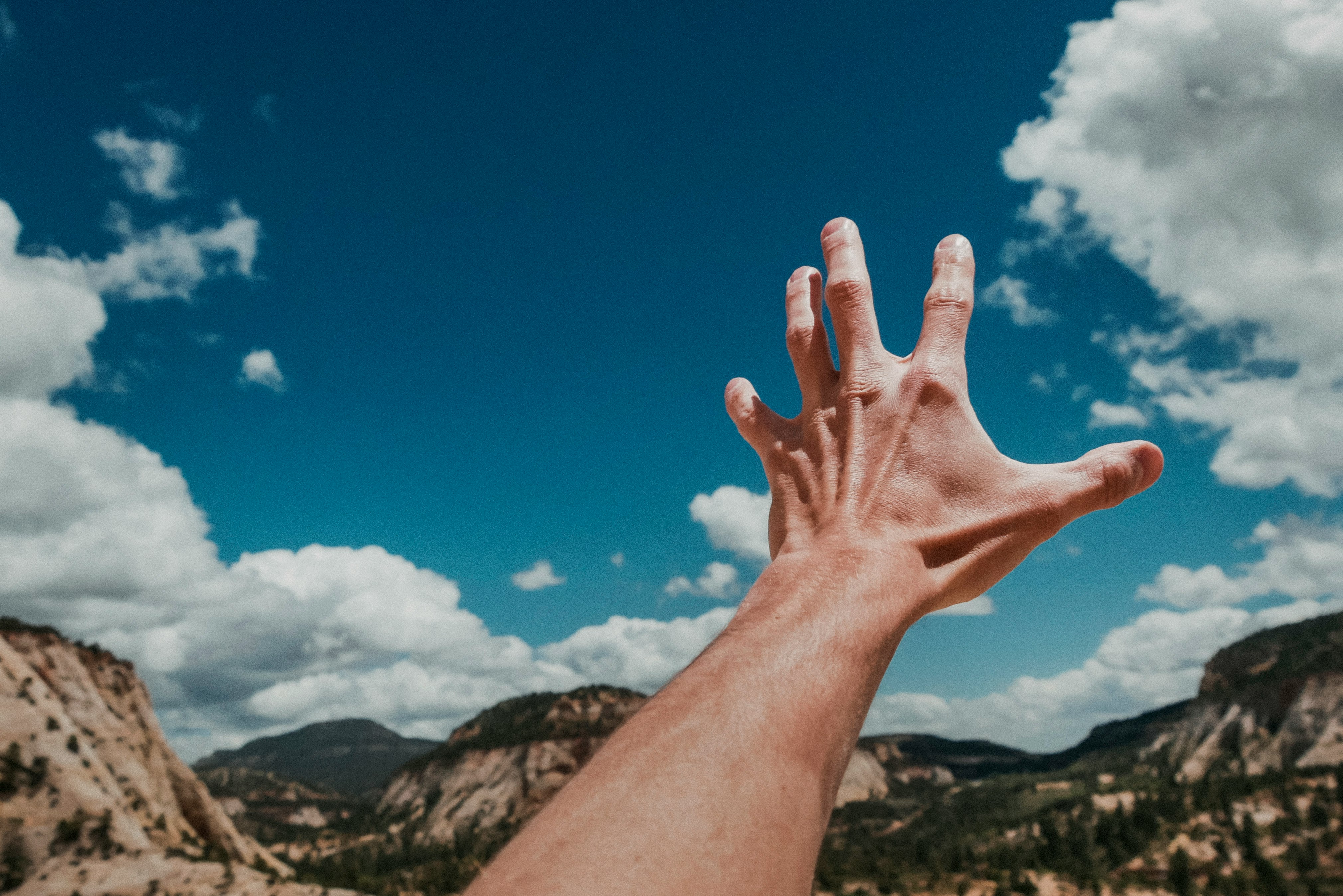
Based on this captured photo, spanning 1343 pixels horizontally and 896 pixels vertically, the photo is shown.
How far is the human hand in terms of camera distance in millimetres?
2586

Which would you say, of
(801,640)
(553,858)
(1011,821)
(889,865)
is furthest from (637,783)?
(1011,821)

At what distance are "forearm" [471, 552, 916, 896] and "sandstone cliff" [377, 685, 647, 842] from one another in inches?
3824

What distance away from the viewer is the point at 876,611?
2.27 metres

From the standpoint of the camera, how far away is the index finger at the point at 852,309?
2945 mm

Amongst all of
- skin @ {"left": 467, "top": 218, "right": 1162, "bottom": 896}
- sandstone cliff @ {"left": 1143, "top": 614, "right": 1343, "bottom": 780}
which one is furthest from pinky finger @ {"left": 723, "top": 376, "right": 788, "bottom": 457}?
sandstone cliff @ {"left": 1143, "top": 614, "right": 1343, "bottom": 780}

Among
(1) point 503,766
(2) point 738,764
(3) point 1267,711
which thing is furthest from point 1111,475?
(3) point 1267,711

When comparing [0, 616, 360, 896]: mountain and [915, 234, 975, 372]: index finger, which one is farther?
[0, 616, 360, 896]: mountain

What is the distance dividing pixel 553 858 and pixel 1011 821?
376 feet

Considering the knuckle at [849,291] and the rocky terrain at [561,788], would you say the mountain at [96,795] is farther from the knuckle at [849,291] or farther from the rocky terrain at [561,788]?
the knuckle at [849,291]

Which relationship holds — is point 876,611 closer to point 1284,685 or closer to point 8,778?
point 8,778

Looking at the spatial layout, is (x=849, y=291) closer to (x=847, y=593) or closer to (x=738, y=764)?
(x=847, y=593)

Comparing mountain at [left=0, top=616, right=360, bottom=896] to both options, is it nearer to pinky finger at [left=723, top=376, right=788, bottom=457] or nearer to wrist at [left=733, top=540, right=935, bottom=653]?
pinky finger at [left=723, top=376, right=788, bottom=457]

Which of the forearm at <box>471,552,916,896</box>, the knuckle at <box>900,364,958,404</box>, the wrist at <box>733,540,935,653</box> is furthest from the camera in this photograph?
the knuckle at <box>900,364,958,404</box>

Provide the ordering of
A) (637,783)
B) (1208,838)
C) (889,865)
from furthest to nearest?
(889,865) → (1208,838) → (637,783)
